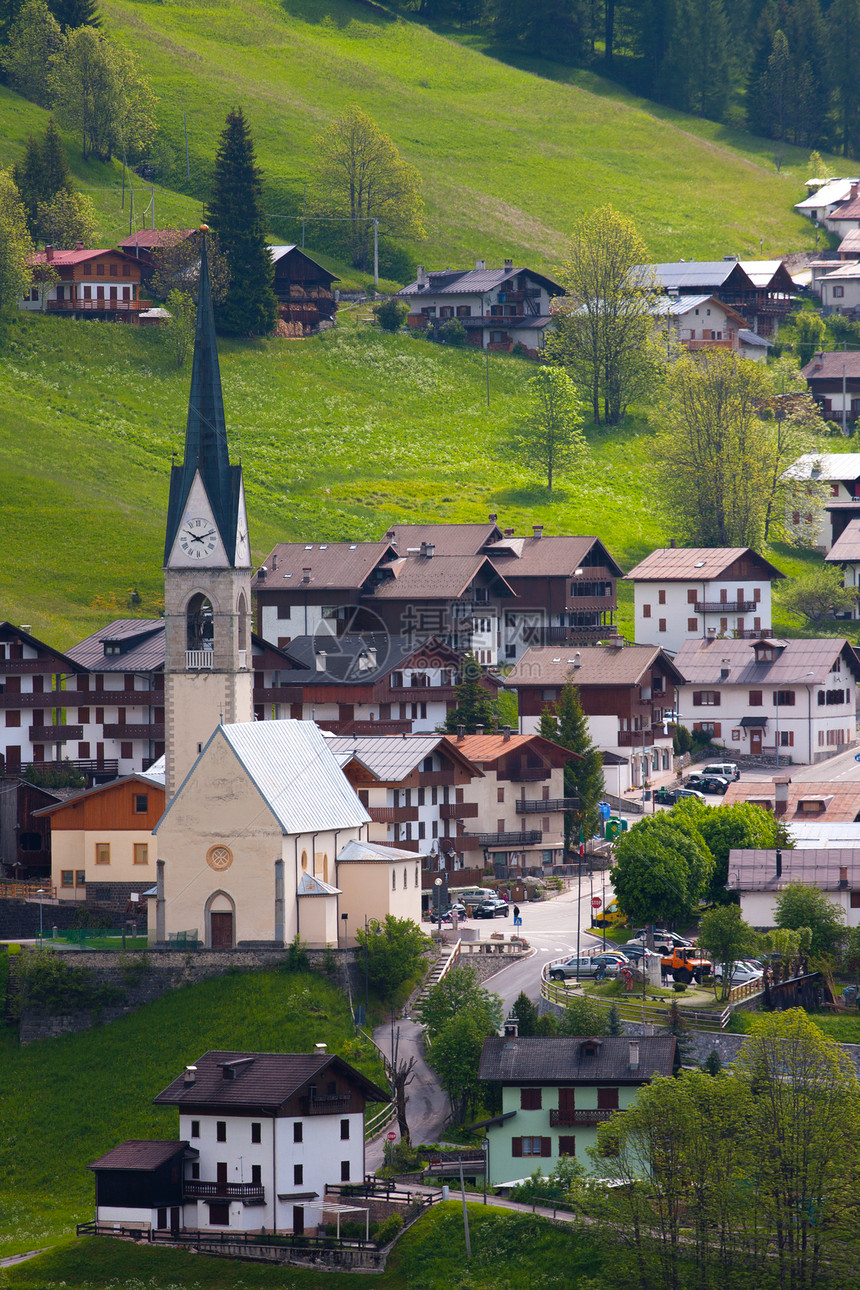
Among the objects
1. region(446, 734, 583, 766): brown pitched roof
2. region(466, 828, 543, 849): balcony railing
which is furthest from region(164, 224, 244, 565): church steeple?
region(466, 828, 543, 849): balcony railing

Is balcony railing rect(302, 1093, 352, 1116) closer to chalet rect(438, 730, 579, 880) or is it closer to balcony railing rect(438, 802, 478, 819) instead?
balcony railing rect(438, 802, 478, 819)

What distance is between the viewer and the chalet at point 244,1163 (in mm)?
64688

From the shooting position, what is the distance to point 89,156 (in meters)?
185

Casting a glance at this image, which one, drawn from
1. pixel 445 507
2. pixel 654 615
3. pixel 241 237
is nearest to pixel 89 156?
pixel 241 237

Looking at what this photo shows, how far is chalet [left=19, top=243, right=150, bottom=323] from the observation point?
157500 mm

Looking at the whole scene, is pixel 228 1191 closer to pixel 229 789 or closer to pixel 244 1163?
pixel 244 1163

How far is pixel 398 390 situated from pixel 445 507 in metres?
22.7

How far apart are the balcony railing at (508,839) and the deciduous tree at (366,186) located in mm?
99012

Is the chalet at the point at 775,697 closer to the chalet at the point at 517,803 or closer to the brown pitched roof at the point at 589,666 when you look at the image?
the brown pitched roof at the point at 589,666

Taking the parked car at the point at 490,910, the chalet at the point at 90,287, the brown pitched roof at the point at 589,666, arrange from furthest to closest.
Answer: the chalet at the point at 90,287, the brown pitched roof at the point at 589,666, the parked car at the point at 490,910

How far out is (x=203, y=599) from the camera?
281ft

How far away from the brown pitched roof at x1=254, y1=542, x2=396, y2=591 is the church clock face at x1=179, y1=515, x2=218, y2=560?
36.8 metres

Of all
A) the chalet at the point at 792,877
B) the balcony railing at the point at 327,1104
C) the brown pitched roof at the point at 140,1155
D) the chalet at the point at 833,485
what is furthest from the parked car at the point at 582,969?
the chalet at the point at 833,485

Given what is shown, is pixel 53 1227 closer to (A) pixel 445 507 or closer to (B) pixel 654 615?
(B) pixel 654 615
